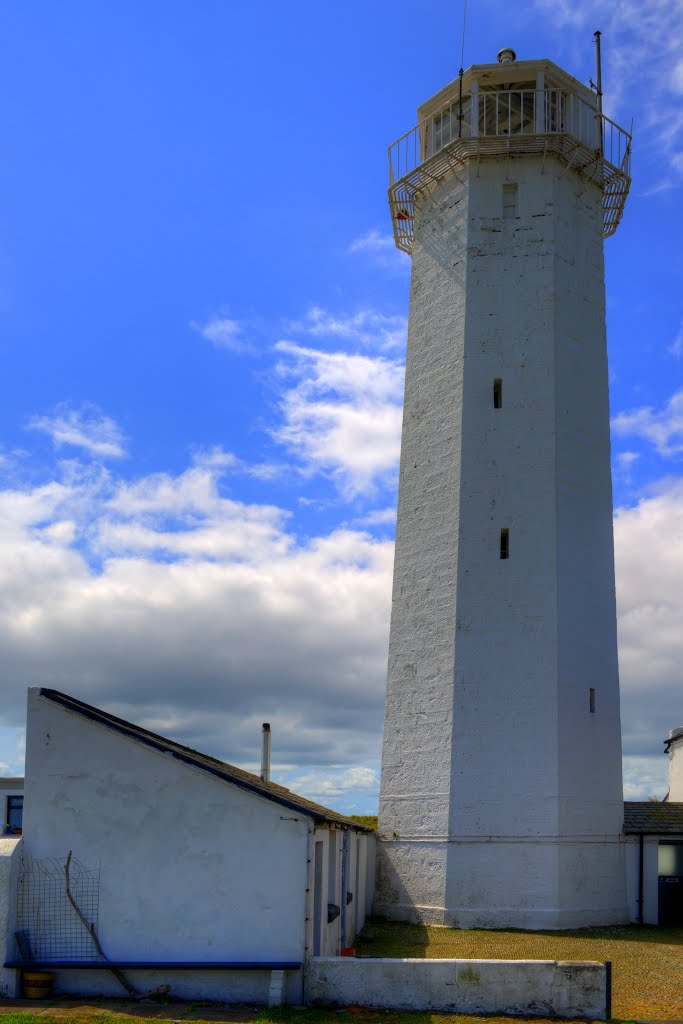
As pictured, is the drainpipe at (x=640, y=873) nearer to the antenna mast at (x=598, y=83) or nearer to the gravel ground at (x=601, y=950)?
the gravel ground at (x=601, y=950)

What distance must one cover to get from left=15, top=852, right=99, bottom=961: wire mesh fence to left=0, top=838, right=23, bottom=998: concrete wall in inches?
6.2

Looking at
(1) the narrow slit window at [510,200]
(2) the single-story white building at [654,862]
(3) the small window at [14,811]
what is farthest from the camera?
(3) the small window at [14,811]

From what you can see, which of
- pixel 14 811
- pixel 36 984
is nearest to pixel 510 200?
pixel 36 984

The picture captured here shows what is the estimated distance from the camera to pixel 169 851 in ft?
51.6

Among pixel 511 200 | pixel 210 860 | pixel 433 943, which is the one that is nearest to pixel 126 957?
pixel 210 860

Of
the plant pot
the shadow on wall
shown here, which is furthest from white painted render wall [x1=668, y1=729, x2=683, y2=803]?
the plant pot

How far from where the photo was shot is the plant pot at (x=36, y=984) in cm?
1506

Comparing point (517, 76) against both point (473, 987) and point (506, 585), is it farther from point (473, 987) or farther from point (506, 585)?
point (473, 987)

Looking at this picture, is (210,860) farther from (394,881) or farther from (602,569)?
(602,569)

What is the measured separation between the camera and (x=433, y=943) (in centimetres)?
2064

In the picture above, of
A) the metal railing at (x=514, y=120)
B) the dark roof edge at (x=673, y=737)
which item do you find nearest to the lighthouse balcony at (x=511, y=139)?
the metal railing at (x=514, y=120)

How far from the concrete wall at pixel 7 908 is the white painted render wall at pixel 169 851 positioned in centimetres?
41

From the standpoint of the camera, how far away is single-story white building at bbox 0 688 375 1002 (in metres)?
15.2

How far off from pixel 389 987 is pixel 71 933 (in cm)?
503
